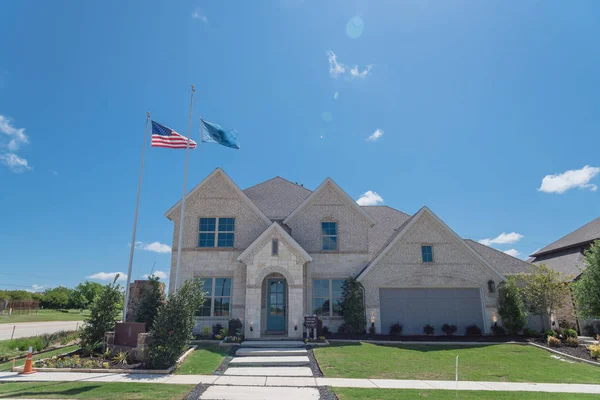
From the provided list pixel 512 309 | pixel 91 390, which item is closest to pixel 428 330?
pixel 512 309

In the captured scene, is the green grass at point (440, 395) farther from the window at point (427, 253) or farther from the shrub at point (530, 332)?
the window at point (427, 253)

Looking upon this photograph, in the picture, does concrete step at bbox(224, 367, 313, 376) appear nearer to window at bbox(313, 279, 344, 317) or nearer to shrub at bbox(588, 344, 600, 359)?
window at bbox(313, 279, 344, 317)

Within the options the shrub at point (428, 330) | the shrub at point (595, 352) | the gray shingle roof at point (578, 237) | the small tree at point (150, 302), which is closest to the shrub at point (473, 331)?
the shrub at point (428, 330)

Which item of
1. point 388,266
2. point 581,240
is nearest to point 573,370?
point 388,266

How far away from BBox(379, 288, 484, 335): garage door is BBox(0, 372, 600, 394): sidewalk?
8.92m

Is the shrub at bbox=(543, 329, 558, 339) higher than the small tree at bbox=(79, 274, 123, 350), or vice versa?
the small tree at bbox=(79, 274, 123, 350)

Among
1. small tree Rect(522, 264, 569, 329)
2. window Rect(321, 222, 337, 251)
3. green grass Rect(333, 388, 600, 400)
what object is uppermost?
window Rect(321, 222, 337, 251)

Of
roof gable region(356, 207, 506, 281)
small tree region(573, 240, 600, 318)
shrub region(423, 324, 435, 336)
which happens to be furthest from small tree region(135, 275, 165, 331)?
small tree region(573, 240, 600, 318)

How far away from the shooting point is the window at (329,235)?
833 inches

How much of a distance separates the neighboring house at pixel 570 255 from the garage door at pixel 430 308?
6.29 m

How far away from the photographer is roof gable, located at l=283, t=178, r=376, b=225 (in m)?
21.4

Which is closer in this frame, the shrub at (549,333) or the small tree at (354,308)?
the shrub at (549,333)

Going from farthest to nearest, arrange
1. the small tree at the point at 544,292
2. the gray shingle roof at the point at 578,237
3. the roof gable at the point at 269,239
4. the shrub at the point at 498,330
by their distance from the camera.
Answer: the gray shingle roof at the point at 578,237, the shrub at the point at 498,330, the small tree at the point at 544,292, the roof gable at the point at 269,239

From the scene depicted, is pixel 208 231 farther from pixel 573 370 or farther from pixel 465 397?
pixel 573 370
